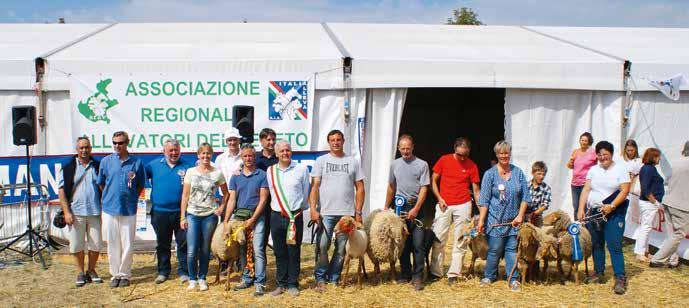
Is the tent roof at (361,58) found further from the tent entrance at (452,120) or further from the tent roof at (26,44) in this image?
the tent entrance at (452,120)

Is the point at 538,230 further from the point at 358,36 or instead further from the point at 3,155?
the point at 3,155

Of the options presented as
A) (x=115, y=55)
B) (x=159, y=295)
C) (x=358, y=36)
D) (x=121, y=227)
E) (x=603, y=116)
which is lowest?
(x=159, y=295)

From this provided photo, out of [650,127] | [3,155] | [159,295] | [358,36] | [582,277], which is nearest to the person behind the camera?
[159,295]

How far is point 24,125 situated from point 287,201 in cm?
342

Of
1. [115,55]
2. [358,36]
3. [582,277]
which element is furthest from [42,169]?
[582,277]

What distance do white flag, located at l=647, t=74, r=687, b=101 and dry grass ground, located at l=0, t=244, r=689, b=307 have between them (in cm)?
264

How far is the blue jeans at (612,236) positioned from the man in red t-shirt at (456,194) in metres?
1.24

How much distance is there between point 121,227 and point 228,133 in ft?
4.69

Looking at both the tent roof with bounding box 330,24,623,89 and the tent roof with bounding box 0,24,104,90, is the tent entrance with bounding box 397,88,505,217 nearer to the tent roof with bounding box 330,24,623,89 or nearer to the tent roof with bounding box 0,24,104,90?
the tent roof with bounding box 330,24,623,89

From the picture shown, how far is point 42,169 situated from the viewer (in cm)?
770

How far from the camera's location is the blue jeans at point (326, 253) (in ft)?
18.7

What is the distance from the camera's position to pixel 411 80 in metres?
7.80

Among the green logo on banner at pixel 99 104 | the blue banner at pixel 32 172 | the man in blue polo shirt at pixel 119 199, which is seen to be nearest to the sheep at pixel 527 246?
the man in blue polo shirt at pixel 119 199

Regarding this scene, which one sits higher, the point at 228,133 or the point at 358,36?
the point at 358,36
